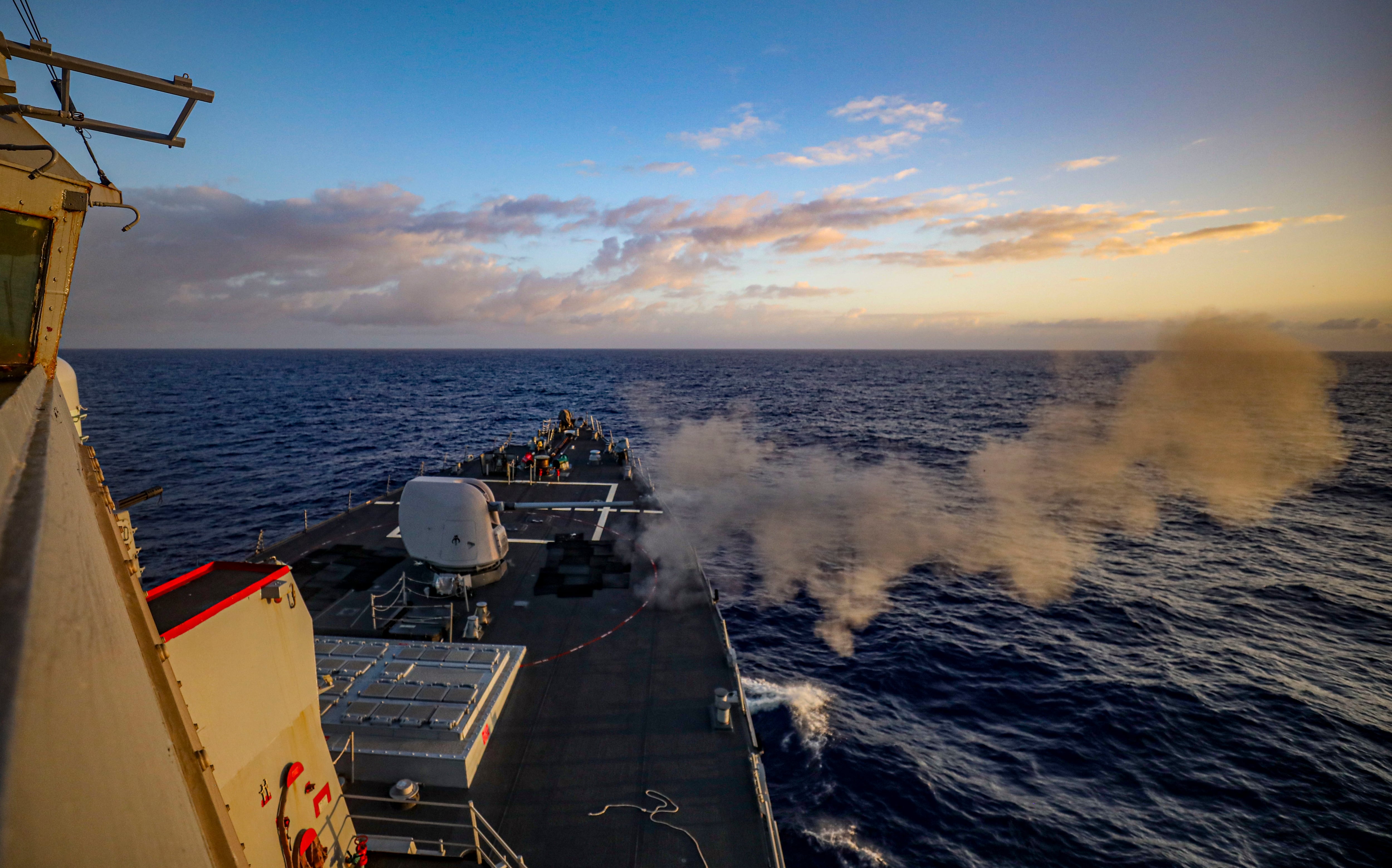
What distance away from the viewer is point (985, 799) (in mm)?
18266

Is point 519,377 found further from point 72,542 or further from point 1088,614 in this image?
point 72,542

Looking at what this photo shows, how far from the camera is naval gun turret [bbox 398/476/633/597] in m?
21.1

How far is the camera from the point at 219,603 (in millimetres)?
6566

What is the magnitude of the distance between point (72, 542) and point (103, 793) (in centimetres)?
136

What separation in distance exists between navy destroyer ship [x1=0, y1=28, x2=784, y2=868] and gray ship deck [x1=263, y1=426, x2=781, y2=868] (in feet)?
0.22

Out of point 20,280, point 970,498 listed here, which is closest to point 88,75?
point 20,280

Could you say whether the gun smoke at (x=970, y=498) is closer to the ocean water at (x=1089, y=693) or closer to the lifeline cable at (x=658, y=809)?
the ocean water at (x=1089, y=693)

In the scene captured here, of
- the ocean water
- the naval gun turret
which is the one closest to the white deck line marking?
the naval gun turret

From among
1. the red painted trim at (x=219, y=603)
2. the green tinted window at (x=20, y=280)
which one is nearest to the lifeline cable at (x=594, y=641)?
the red painted trim at (x=219, y=603)

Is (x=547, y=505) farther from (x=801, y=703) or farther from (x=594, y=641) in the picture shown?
(x=801, y=703)

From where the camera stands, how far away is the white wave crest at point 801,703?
21094mm

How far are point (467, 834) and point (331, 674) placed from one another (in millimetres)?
5479

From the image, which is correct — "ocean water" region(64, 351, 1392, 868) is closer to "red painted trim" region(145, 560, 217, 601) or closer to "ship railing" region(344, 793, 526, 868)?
"ship railing" region(344, 793, 526, 868)

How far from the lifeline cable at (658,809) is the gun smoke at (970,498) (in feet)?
46.8
